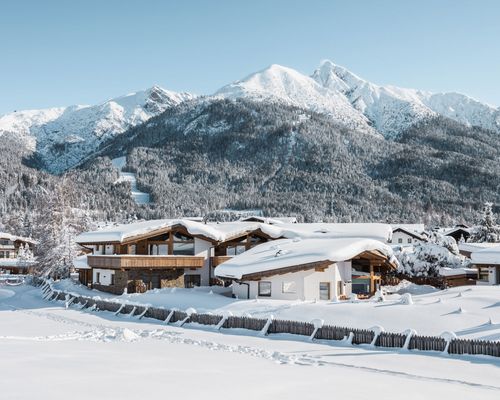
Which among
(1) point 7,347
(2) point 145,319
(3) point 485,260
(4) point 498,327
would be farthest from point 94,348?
(3) point 485,260

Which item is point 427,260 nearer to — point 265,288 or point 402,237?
point 265,288

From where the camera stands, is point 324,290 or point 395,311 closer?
point 395,311

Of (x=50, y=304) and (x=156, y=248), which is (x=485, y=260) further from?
(x=50, y=304)

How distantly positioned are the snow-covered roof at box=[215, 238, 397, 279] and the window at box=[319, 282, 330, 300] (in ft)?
8.09

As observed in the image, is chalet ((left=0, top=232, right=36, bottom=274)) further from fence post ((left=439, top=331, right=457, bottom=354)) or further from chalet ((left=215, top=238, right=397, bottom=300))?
fence post ((left=439, top=331, right=457, bottom=354))

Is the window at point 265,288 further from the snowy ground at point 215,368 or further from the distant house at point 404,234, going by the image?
the distant house at point 404,234

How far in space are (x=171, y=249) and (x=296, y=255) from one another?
1448 centimetres

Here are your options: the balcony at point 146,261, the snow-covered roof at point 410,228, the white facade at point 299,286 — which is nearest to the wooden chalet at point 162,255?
the balcony at point 146,261

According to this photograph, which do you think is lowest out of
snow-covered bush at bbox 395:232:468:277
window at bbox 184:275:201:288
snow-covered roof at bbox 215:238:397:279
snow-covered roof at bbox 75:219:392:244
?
window at bbox 184:275:201:288

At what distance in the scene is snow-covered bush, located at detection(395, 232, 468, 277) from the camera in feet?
182

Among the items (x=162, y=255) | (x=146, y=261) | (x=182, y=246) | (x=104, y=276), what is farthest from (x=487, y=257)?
(x=104, y=276)

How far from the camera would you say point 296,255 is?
38.3 m

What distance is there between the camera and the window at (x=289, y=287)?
3853 cm

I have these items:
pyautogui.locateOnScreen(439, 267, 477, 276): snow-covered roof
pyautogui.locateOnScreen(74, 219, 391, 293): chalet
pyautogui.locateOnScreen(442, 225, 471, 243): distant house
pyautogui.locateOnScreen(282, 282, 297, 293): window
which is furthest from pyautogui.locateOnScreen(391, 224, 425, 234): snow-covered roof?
pyautogui.locateOnScreen(282, 282, 297, 293): window
